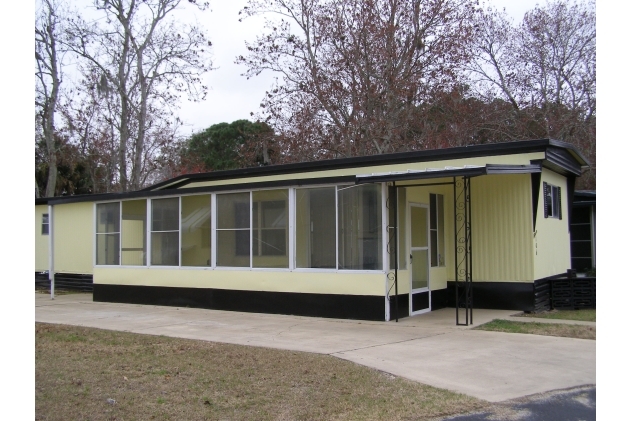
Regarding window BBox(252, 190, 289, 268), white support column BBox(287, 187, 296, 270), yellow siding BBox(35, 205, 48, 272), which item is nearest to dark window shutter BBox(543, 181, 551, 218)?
white support column BBox(287, 187, 296, 270)

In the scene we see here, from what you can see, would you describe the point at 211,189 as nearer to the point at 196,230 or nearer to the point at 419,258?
the point at 196,230

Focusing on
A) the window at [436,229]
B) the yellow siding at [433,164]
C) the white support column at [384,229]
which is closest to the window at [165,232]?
the yellow siding at [433,164]

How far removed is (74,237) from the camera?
1936cm

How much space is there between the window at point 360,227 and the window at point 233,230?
2.34 meters

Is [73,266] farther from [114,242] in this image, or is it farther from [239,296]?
[239,296]

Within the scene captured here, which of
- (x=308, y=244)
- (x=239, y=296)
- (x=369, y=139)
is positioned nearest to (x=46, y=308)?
(x=239, y=296)

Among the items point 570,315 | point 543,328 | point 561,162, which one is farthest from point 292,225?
point 561,162

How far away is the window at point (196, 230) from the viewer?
14195mm

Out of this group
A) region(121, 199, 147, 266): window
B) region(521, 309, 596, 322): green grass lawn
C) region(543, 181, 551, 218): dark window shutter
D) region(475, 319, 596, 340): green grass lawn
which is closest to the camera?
region(475, 319, 596, 340): green grass lawn

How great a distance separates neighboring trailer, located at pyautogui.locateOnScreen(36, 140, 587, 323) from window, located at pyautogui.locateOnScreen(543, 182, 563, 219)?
7 centimetres

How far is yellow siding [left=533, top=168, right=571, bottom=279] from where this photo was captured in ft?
42.8

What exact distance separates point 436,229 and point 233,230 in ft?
14.0

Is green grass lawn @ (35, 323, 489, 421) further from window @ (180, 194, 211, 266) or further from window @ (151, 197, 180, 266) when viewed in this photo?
window @ (151, 197, 180, 266)

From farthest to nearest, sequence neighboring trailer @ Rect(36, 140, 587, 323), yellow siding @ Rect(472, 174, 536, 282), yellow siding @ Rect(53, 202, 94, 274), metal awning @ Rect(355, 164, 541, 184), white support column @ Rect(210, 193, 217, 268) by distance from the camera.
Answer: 1. yellow siding @ Rect(53, 202, 94, 274)
2. white support column @ Rect(210, 193, 217, 268)
3. yellow siding @ Rect(472, 174, 536, 282)
4. neighboring trailer @ Rect(36, 140, 587, 323)
5. metal awning @ Rect(355, 164, 541, 184)
